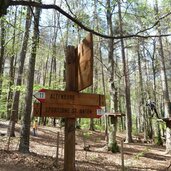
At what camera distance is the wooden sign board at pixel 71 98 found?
11.3ft

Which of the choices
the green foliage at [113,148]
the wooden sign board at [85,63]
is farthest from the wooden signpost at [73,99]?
the green foliage at [113,148]

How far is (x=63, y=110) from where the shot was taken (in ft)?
11.4

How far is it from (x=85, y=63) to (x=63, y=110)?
2.62 feet

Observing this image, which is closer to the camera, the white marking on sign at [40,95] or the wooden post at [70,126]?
the white marking on sign at [40,95]

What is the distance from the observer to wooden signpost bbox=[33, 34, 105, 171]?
3348 millimetres

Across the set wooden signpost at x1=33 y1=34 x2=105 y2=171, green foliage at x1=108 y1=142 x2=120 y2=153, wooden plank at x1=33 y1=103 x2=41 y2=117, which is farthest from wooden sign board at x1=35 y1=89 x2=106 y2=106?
green foliage at x1=108 y1=142 x2=120 y2=153

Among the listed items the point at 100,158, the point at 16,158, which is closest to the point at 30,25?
the point at 16,158

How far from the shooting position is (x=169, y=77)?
28.8 metres

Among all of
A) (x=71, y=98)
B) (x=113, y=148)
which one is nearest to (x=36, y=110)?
(x=71, y=98)

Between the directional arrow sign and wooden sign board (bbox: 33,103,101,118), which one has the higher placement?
the directional arrow sign

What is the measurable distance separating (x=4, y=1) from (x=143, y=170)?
793 centimetres

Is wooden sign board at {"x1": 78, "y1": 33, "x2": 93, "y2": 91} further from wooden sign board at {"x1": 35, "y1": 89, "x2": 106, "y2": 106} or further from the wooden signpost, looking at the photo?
wooden sign board at {"x1": 35, "y1": 89, "x2": 106, "y2": 106}

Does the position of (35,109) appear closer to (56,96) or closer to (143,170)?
(56,96)

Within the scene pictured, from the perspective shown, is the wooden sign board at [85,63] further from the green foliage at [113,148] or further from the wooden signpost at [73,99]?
the green foliage at [113,148]
